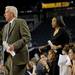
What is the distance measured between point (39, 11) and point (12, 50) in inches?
462

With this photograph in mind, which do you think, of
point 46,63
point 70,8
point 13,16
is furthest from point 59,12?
point 13,16

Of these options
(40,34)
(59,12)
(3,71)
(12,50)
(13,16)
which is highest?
(13,16)

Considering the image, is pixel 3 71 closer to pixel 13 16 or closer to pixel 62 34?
pixel 13 16

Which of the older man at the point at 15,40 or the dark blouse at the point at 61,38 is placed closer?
the older man at the point at 15,40

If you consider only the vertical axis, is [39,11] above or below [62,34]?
below

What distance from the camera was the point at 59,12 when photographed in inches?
653

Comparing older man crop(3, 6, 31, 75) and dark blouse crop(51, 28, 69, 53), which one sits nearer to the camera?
older man crop(3, 6, 31, 75)

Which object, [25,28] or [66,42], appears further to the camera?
[66,42]

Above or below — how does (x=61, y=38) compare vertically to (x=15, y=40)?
below

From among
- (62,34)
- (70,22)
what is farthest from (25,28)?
(70,22)

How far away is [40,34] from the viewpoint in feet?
60.4

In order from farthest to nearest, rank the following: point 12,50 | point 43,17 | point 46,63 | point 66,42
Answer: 1. point 43,17
2. point 46,63
3. point 66,42
4. point 12,50

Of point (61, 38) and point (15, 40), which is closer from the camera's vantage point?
point (15, 40)

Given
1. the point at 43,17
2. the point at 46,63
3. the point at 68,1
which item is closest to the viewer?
the point at 46,63
